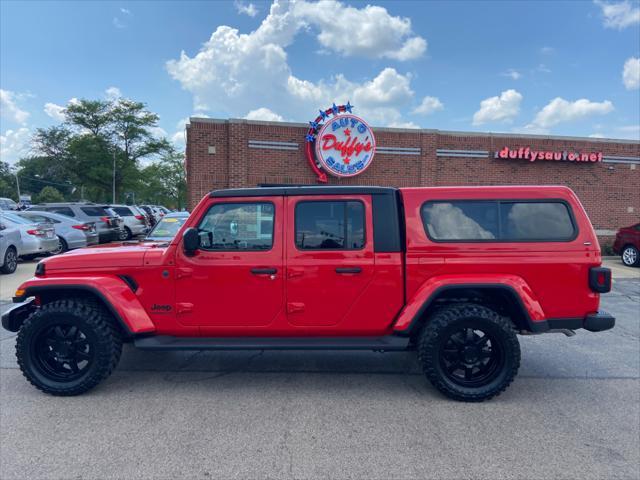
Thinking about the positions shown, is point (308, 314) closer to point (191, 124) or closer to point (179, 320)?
point (179, 320)

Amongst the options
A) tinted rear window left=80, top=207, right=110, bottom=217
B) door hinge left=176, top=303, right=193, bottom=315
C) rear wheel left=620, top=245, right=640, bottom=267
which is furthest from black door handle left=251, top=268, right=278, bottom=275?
tinted rear window left=80, top=207, right=110, bottom=217

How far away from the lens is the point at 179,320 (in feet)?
12.0

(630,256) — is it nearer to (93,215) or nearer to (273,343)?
(273,343)

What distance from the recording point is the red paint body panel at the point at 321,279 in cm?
355

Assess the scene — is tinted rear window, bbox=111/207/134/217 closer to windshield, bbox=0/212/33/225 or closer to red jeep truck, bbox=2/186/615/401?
windshield, bbox=0/212/33/225

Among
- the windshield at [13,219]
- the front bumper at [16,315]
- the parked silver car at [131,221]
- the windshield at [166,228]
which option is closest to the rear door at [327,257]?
the front bumper at [16,315]

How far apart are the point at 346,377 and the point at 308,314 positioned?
0.92 meters

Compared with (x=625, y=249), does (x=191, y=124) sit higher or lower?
higher

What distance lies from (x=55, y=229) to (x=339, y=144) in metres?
9.38

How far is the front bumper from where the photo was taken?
3748mm

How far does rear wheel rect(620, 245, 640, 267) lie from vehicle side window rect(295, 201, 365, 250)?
1184 cm

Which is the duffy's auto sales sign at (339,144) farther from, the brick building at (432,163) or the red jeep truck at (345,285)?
the red jeep truck at (345,285)

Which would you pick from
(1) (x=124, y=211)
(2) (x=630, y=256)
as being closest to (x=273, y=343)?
(2) (x=630, y=256)

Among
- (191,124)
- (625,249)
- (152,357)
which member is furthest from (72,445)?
(625,249)
